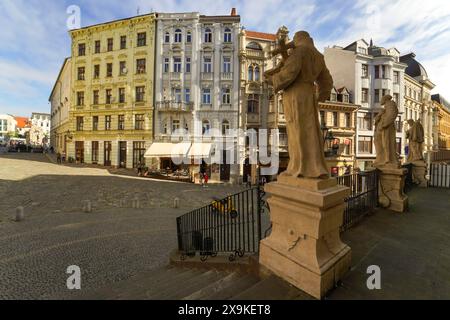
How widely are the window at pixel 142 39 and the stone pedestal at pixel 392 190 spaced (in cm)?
2830

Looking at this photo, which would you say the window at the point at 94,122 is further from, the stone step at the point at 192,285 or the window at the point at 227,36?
the stone step at the point at 192,285

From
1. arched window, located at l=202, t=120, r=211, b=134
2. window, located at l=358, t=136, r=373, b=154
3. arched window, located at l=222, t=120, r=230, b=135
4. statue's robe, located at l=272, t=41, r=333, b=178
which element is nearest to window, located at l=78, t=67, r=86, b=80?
arched window, located at l=202, t=120, r=211, b=134

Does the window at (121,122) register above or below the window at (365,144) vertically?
above

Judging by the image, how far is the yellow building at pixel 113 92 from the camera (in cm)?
2634

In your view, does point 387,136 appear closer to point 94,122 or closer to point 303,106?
point 303,106

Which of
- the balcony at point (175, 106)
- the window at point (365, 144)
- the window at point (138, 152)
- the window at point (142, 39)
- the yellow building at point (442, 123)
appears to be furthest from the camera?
the yellow building at point (442, 123)

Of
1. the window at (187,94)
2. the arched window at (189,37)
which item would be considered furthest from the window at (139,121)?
the arched window at (189,37)

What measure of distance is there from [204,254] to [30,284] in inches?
150

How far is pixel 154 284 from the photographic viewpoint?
3.99m

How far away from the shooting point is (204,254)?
14.6 feet

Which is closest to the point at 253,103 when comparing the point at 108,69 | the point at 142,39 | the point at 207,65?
the point at 207,65
